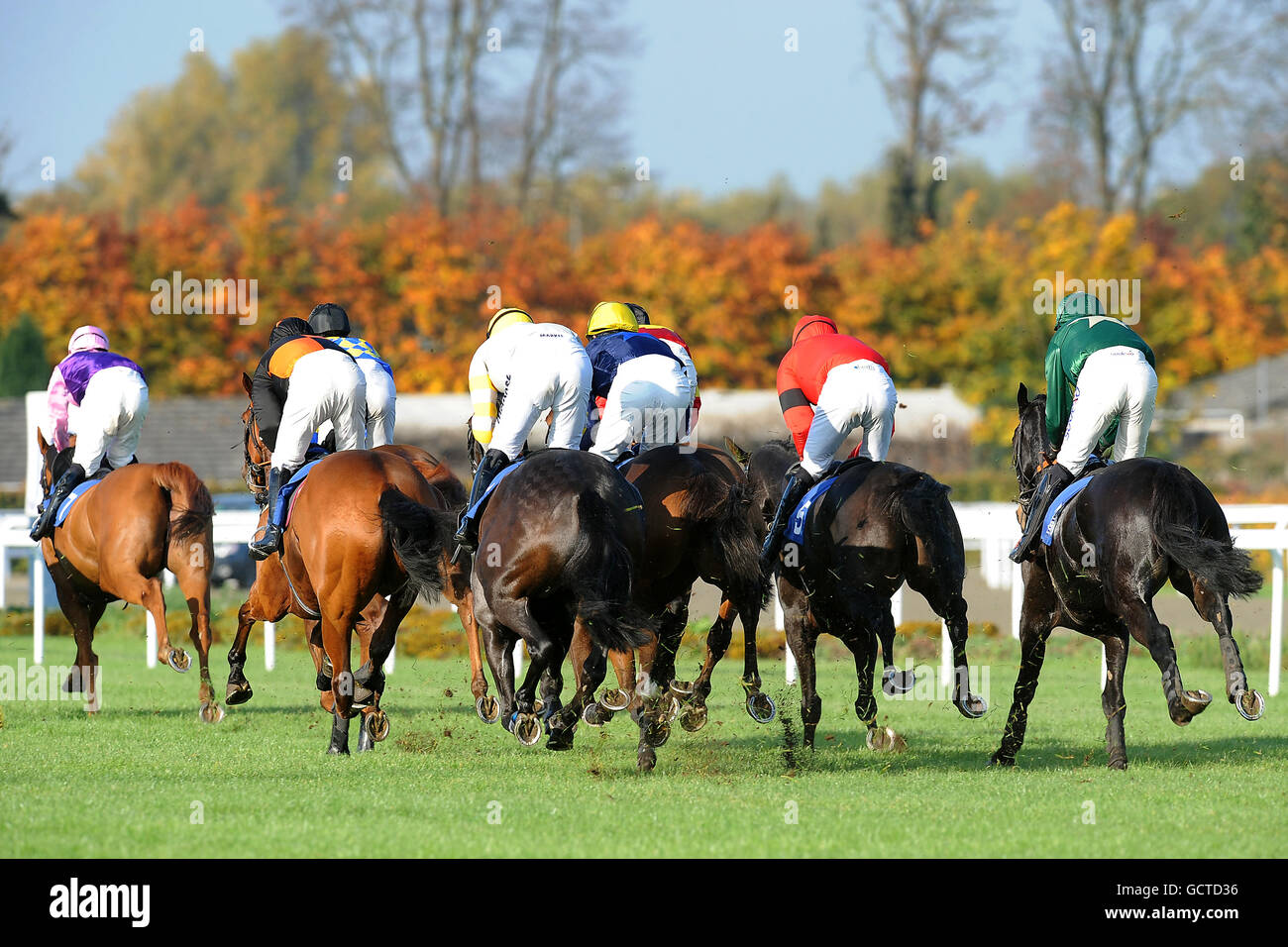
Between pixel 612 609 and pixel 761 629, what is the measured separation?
8.37m

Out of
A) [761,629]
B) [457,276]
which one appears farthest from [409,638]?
[457,276]

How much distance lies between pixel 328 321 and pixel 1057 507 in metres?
4.39

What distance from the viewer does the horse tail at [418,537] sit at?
25.0ft

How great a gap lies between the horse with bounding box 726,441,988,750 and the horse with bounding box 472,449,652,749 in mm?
1269

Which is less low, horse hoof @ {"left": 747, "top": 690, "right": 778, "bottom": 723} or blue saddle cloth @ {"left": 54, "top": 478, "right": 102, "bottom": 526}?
blue saddle cloth @ {"left": 54, "top": 478, "right": 102, "bottom": 526}

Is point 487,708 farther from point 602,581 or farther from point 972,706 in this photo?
point 972,706

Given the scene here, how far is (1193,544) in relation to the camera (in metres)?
6.82

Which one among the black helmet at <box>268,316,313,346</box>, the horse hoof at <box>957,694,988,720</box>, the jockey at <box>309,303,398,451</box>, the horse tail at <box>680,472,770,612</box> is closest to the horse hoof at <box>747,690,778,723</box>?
the horse tail at <box>680,472,770,612</box>

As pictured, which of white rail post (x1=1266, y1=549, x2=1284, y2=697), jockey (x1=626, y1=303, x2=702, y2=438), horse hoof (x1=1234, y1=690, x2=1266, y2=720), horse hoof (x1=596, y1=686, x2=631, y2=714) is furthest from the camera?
white rail post (x1=1266, y1=549, x2=1284, y2=697)

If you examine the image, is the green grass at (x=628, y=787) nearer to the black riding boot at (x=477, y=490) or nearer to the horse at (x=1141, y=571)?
the horse at (x=1141, y=571)

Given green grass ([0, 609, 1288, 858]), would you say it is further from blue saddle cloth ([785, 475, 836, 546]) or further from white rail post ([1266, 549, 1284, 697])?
blue saddle cloth ([785, 475, 836, 546])

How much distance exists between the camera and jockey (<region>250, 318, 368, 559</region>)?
8367 millimetres

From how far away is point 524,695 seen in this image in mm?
6836
